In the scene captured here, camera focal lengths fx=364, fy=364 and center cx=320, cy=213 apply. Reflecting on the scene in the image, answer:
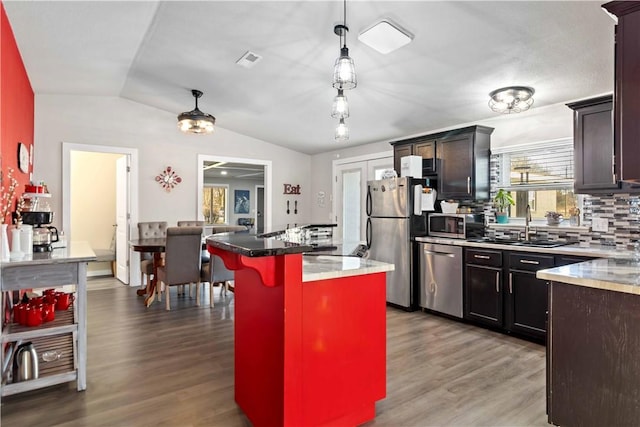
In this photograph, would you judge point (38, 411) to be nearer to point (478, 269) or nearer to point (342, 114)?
point (342, 114)

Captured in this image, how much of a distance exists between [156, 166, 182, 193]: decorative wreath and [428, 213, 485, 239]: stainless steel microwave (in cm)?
421

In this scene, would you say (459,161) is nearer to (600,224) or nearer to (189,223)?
(600,224)

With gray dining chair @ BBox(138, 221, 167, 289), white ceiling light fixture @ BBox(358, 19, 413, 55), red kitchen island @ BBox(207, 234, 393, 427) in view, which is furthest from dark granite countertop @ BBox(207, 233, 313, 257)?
gray dining chair @ BBox(138, 221, 167, 289)

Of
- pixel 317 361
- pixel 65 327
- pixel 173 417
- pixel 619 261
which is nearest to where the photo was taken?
pixel 317 361

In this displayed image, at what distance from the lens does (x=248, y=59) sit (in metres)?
3.81

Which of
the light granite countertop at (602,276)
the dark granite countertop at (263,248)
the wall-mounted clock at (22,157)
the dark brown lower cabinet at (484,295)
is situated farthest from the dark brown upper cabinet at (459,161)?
the wall-mounted clock at (22,157)

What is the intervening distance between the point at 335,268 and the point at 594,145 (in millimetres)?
2675

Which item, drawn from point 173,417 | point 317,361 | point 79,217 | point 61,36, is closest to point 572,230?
point 317,361

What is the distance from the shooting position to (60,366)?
8.04ft

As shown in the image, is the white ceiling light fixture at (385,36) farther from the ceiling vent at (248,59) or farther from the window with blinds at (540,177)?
the window with blinds at (540,177)

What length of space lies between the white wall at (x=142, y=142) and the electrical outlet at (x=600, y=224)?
5.21 metres

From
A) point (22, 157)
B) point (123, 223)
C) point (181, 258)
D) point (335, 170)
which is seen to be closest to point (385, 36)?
point (181, 258)

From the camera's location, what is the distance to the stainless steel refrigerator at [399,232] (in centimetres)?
445

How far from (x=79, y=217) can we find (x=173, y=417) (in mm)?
5860
